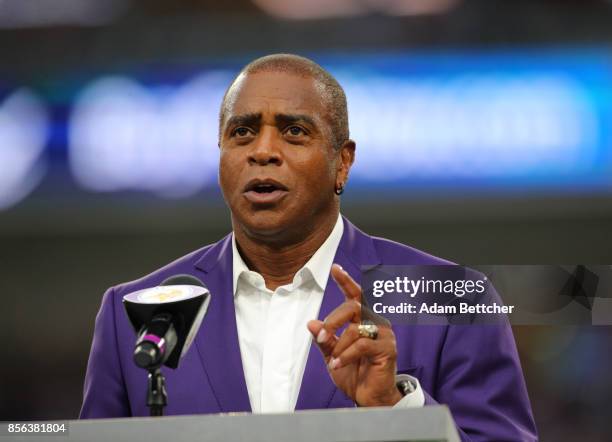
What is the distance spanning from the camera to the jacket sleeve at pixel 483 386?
93.0 inches

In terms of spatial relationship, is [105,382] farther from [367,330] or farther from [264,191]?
[367,330]

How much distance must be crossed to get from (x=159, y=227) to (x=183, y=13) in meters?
0.75

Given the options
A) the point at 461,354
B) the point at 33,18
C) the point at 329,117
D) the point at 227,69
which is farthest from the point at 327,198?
the point at 33,18

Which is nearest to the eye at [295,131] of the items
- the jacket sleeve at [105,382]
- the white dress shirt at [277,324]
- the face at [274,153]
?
the face at [274,153]

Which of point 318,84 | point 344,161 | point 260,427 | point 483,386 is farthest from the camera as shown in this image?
point 344,161

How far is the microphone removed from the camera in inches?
71.2

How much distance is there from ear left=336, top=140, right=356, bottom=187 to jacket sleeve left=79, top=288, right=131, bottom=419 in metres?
0.72

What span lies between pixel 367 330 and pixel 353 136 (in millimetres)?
1093

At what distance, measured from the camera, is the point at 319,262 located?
265cm

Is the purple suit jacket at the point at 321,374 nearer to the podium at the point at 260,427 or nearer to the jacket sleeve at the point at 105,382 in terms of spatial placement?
the jacket sleeve at the point at 105,382

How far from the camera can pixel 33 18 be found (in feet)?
11.3

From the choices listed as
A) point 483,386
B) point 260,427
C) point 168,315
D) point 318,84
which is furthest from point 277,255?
point 260,427

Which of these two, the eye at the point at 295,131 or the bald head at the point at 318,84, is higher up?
the bald head at the point at 318,84

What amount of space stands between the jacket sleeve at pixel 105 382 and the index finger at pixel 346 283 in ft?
2.48
